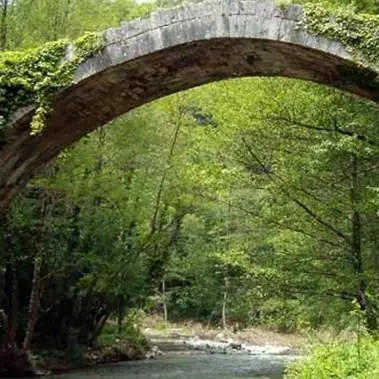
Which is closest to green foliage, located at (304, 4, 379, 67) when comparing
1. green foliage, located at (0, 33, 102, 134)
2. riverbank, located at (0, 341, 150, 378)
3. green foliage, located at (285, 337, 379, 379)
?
green foliage, located at (0, 33, 102, 134)

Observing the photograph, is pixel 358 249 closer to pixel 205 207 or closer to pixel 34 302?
pixel 34 302

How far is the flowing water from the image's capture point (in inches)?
612

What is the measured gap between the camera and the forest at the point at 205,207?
12.0 m

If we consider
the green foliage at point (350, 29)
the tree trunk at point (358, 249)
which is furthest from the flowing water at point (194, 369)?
the green foliage at point (350, 29)

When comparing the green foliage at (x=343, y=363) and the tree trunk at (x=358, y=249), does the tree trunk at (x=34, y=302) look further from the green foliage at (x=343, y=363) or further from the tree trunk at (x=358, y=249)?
the green foliage at (x=343, y=363)

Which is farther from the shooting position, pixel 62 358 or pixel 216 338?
pixel 216 338

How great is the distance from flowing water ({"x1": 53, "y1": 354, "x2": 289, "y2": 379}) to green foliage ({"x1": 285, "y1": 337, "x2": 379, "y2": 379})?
6440 mm

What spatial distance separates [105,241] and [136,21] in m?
11.6

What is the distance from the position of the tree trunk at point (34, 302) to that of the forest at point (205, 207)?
0.04 metres

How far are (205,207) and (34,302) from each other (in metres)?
8.97

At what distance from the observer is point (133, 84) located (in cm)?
858

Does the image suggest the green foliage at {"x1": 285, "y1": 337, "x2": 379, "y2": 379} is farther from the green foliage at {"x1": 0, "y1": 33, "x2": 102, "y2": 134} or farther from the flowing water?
the flowing water

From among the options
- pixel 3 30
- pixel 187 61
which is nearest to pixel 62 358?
pixel 3 30

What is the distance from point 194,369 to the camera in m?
17.1
